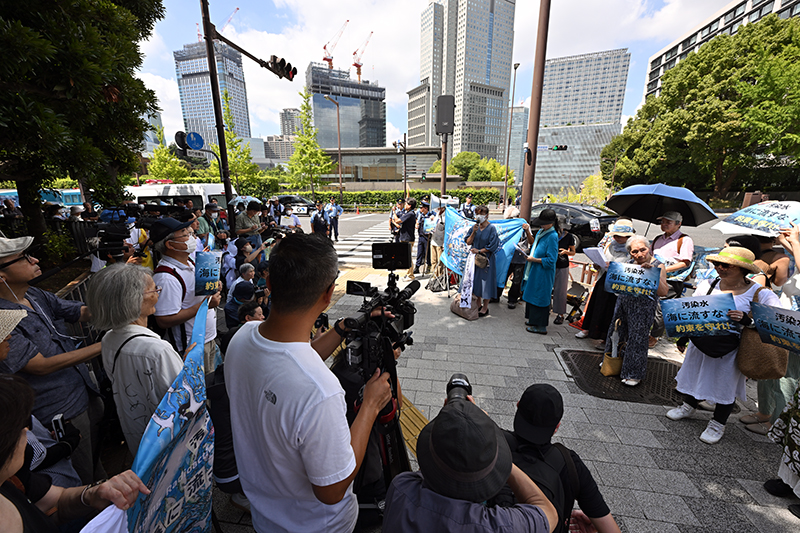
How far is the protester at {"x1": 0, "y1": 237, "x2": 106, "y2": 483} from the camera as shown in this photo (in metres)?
1.87

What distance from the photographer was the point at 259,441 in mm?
1293

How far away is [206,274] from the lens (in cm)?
269

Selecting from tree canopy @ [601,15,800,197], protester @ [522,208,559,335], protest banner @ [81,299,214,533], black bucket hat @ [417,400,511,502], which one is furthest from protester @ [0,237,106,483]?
tree canopy @ [601,15,800,197]

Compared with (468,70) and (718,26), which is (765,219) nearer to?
(718,26)

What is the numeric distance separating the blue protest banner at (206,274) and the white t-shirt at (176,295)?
26cm

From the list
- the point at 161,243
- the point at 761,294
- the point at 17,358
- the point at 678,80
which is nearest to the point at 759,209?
the point at 761,294

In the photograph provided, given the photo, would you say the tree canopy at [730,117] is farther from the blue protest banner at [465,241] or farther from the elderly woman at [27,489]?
the elderly woman at [27,489]

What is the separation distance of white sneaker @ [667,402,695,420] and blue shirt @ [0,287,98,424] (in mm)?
5057

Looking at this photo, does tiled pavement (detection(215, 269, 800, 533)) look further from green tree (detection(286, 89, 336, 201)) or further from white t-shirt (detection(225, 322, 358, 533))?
green tree (detection(286, 89, 336, 201))

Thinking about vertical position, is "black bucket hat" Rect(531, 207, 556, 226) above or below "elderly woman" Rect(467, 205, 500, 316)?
above

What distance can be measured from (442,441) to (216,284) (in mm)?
2410

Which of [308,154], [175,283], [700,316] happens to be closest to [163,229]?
[175,283]

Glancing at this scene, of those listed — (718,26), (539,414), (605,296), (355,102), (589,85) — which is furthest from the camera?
(589,85)

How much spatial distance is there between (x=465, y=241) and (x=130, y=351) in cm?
546
